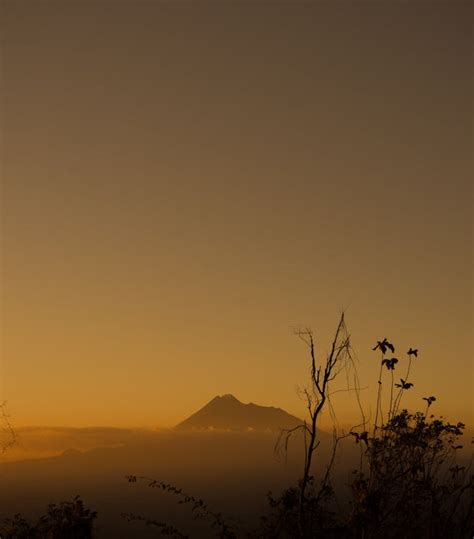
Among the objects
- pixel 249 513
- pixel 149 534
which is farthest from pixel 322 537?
pixel 249 513

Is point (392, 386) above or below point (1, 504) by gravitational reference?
above

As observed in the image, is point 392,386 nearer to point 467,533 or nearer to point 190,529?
point 467,533

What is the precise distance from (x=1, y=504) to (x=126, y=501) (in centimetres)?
3666

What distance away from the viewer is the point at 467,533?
39.6 feet

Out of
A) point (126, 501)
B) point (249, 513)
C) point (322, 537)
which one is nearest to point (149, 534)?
point (249, 513)

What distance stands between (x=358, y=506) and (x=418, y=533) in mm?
4638

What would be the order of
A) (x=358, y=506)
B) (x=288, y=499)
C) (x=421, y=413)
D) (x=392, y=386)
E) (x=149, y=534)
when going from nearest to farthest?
(x=358, y=506) → (x=392, y=386) → (x=288, y=499) → (x=421, y=413) → (x=149, y=534)

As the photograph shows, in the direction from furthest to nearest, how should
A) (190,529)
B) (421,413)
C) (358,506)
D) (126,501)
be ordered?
1. (126,501)
2. (190,529)
3. (421,413)
4. (358,506)

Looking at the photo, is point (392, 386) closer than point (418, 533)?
Yes

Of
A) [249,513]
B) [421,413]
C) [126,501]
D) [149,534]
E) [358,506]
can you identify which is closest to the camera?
[358,506]

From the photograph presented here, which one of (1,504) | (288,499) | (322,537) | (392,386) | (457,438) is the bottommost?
(1,504)

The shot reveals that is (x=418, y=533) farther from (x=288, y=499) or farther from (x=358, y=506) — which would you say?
(x=358, y=506)

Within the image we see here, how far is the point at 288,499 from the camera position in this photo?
553 inches

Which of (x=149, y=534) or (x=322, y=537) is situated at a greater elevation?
(x=322, y=537)
